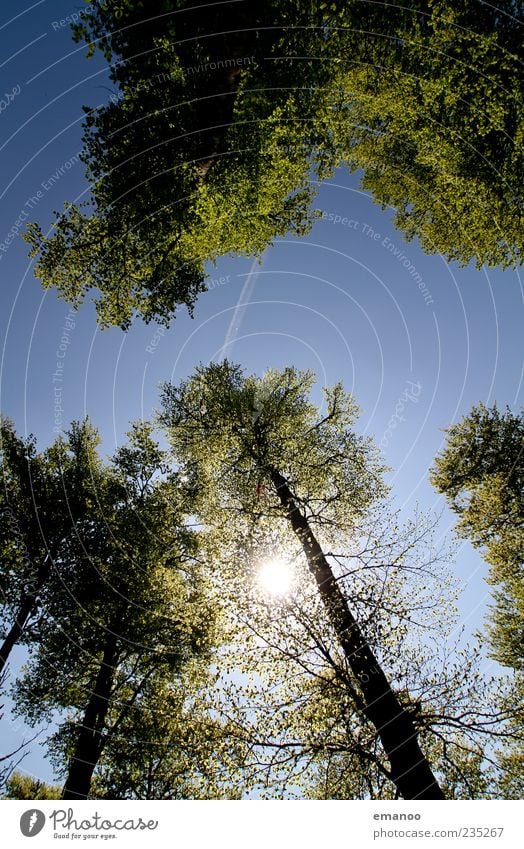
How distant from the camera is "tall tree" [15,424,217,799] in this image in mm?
12820

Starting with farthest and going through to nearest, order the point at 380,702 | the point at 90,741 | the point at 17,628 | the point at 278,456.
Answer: the point at 278,456 < the point at 17,628 < the point at 90,741 < the point at 380,702

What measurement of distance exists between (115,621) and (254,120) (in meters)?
17.5

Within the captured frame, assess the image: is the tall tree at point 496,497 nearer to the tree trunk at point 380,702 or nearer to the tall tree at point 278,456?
the tall tree at point 278,456

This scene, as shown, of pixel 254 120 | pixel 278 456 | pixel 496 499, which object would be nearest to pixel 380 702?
pixel 278 456

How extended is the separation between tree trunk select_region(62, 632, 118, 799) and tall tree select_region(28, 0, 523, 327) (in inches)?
492

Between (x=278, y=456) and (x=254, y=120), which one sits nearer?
(x=254, y=120)

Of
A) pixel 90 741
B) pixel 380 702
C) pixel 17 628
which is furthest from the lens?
pixel 17 628

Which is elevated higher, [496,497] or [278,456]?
[278,456]

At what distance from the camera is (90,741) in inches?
406

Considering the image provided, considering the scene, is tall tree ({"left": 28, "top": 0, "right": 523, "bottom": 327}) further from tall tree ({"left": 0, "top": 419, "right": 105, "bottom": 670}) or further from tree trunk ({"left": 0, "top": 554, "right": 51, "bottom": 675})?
tree trunk ({"left": 0, "top": 554, "right": 51, "bottom": 675})

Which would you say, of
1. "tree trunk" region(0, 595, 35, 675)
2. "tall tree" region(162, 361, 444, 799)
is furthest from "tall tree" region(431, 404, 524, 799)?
"tree trunk" region(0, 595, 35, 675)

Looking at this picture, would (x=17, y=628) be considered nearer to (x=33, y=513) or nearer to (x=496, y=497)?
(x=33, y=513)

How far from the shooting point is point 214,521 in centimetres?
1336
